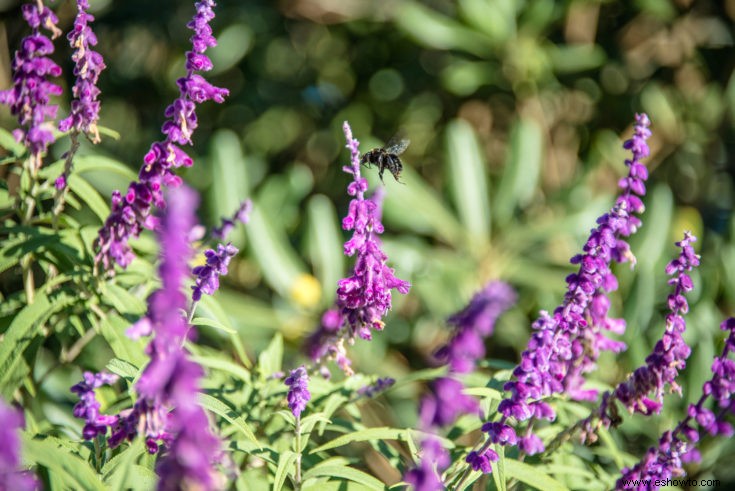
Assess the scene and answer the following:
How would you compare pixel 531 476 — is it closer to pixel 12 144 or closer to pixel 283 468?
pixel 283 468

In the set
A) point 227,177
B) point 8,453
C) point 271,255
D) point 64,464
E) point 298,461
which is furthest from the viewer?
point 227,177

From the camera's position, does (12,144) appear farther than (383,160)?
No

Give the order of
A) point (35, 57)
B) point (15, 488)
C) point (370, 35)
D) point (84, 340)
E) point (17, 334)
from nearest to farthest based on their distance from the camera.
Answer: point (15, 488), point (17, 334), point (35, 57), point (84, 340), point (370, 35)

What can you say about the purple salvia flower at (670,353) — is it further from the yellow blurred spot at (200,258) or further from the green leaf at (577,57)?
the green leaf at (577,57)

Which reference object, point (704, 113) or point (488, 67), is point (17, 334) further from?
point (704, 113)

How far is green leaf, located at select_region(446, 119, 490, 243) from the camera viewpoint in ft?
13.0

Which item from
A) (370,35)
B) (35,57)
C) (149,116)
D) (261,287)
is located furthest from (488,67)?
(35,57)

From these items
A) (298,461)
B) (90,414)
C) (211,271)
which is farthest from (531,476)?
(90,414)

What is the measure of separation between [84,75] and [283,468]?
0.82 meters

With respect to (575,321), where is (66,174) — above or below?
above

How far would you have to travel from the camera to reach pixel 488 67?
173 inches

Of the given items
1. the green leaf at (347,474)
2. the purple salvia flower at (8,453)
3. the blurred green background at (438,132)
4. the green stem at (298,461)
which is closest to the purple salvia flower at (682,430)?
the green leaf at (347,474)

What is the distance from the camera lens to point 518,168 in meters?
3.97

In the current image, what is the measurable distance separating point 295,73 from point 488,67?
4.15 feet
